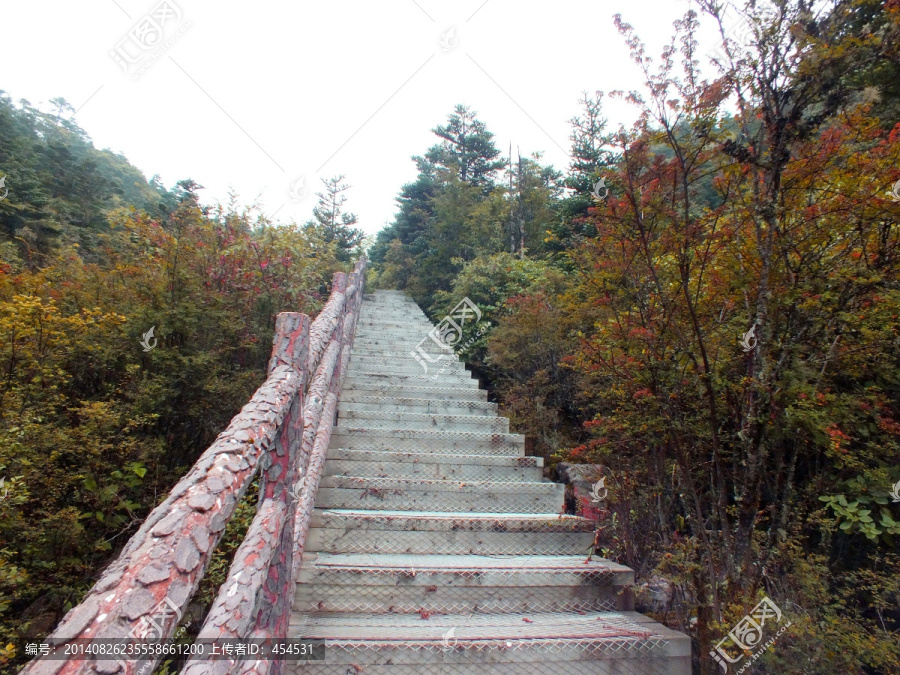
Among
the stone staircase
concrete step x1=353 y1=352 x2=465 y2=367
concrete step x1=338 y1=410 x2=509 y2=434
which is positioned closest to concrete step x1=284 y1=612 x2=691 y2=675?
the stone staircase

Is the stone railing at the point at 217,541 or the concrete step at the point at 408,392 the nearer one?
the stone railing at the point at 217,541

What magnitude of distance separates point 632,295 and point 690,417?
794mm

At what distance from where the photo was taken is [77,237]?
12484 millimetres

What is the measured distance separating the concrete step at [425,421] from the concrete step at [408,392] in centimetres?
44

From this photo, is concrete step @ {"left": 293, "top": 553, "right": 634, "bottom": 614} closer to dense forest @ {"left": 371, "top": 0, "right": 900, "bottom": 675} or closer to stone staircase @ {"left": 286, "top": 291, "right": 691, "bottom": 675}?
stone staircase @ {"left": 286, "top": 291, "right": 691, "bottom": 675}

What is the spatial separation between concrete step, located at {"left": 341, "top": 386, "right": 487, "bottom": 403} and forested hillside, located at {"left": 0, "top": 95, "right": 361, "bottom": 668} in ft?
3.49

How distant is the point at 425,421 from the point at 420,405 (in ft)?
1.30

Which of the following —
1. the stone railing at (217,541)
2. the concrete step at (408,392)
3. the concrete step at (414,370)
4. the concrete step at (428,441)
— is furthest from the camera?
the concrete step at (414,370)

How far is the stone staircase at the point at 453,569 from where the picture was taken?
2.05m

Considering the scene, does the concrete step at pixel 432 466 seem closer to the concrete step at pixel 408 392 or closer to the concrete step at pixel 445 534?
the concrete step at pixel 445 534

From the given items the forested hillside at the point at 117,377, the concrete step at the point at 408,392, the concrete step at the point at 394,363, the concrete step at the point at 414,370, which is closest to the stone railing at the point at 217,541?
the forested hillside at the point at 117,377

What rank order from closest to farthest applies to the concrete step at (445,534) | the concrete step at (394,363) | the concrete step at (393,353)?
the concrete step at (445,534), the concrete step at (394,363), the concrete step at (393,353)

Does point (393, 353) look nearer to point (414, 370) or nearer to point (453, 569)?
point (414, 370)

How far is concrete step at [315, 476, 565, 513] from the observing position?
3326 millimetres
